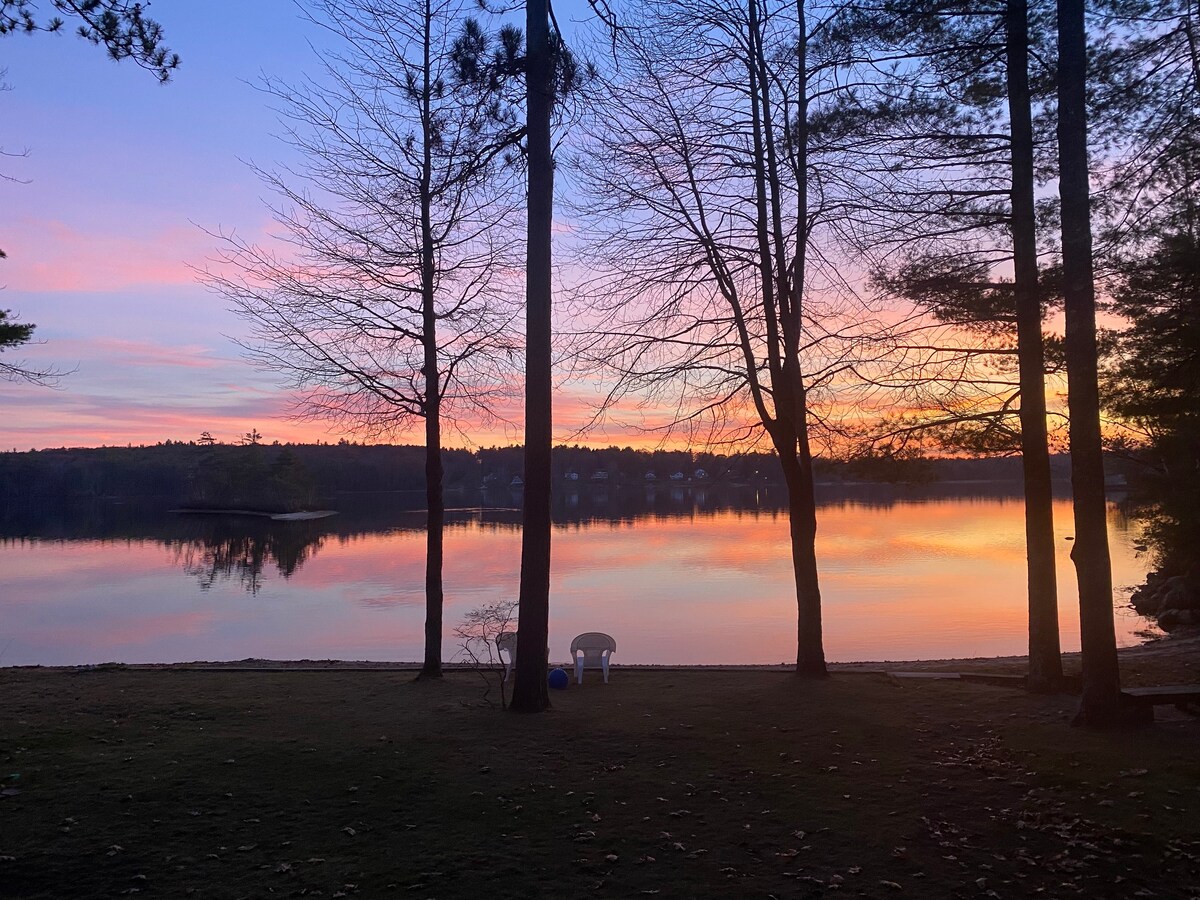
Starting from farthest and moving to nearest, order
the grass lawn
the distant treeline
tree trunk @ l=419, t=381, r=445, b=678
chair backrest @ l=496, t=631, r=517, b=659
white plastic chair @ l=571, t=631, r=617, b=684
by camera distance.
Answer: the distant treeline, tree trunk @ l=419, t=381, r=445, b=678, white plastic chair @ l=571, t=631, r=617, b=684, chair backrest @ l=496, t=631, r=517, b=659, the grass lawn

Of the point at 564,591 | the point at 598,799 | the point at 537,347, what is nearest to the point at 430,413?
the point at 537,347

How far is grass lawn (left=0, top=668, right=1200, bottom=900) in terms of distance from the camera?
173 inches

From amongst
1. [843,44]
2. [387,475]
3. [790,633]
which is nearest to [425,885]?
[843,44]

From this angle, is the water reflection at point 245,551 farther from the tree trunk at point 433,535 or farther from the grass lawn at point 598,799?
the grass lawn at point 598,799

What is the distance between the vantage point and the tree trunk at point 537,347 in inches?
335

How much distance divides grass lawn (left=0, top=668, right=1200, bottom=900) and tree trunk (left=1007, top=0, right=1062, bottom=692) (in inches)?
24.8

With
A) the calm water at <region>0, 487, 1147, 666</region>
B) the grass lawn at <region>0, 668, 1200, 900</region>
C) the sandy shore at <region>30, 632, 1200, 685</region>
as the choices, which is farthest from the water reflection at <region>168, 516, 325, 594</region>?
the grass lawn at <region>0, 668, 1200, 900</region>

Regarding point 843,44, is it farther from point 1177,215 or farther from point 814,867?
point 814,867

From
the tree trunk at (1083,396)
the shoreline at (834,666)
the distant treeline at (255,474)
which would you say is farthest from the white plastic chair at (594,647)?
the distant treeline at (255,474)

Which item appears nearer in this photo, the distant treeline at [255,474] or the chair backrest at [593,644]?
the chair backrest at [593,644]

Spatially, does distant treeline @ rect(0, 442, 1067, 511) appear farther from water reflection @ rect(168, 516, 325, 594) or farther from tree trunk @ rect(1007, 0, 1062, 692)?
tree trunk @ rect(1007, 0, 1062, 692)

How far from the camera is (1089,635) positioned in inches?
286

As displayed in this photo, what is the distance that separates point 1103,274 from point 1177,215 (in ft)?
3.29

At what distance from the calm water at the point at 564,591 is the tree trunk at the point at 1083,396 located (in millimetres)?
9653
